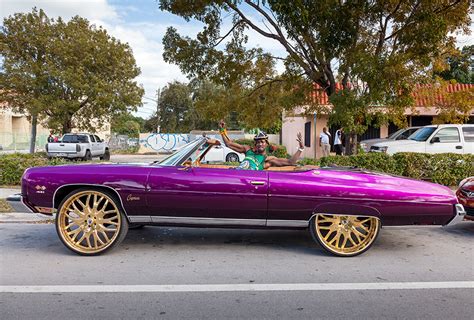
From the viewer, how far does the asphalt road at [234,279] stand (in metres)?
3.50

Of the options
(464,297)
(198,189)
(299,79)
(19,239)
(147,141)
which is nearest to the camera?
(464,297)

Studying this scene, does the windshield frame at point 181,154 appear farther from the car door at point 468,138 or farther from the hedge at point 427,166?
the car door at point 468,138

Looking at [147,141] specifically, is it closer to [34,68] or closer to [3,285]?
[34,68]

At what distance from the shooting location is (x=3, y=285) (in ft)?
13.2

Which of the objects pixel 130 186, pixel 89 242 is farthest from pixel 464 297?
pixel 89 242

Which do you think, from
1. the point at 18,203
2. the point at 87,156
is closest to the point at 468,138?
the point at 18,203

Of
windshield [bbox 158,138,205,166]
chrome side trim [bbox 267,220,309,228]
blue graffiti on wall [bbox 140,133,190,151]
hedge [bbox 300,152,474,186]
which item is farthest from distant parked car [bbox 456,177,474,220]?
blue graffiti on wall [bbox 140,133,190,151]

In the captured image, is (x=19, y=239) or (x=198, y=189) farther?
(x=19, y=239)

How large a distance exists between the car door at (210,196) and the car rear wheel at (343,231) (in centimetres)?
68

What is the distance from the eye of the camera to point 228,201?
4.82 metres

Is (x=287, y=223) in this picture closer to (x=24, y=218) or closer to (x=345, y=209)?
(x=345, y=209)

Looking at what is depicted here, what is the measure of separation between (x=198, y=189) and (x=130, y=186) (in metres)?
0.79

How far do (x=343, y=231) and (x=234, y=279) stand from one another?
1536mm

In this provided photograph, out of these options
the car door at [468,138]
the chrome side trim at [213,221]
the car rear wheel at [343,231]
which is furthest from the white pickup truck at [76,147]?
the car rear wheel at [343,231]
